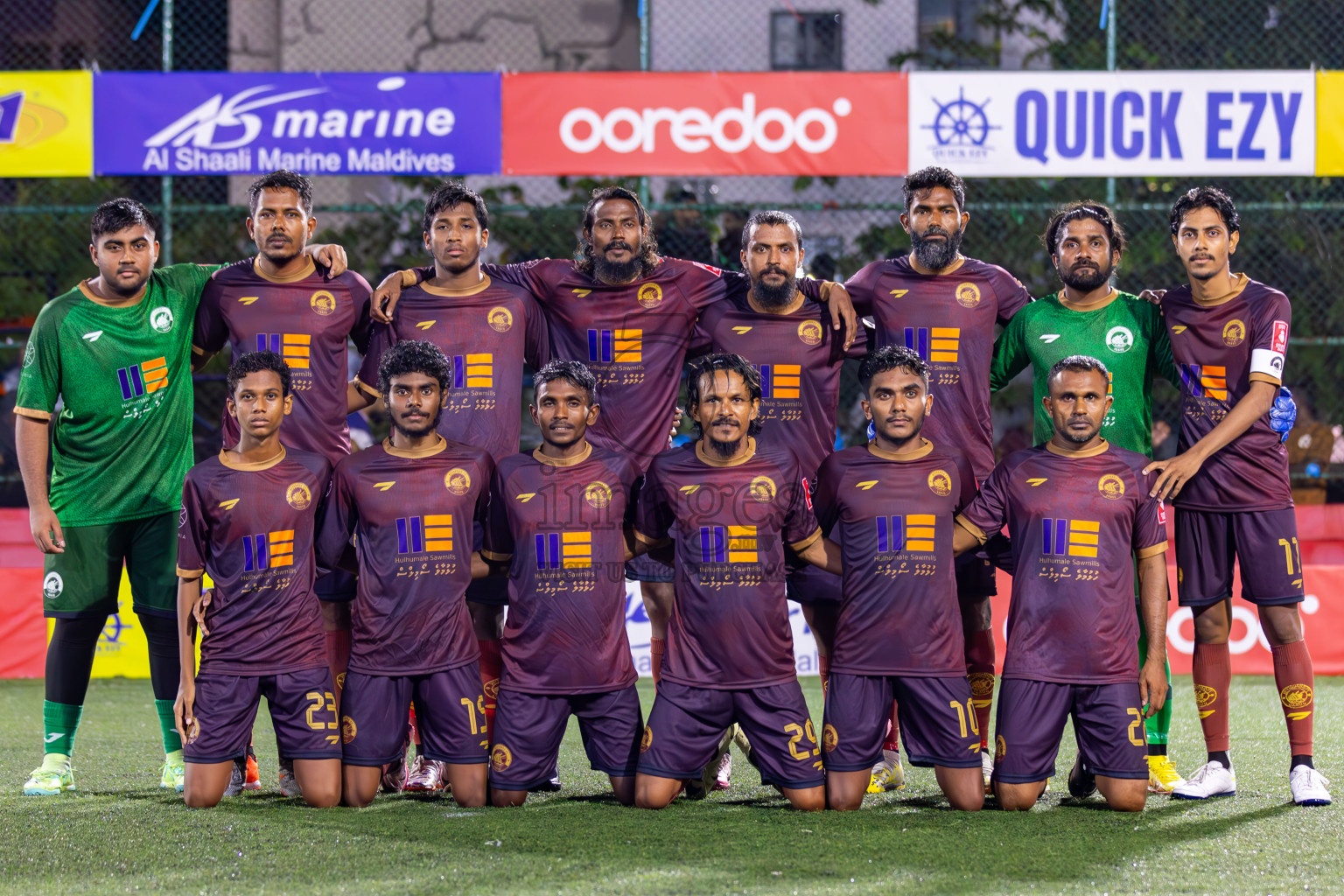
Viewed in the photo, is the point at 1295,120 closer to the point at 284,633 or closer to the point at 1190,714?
the point at 1190,714

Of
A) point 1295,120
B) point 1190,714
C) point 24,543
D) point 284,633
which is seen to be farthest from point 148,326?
point 1295,120

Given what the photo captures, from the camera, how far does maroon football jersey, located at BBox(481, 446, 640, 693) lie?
4.54 m

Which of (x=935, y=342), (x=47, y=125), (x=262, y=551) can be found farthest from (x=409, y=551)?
(x=47, y=125)

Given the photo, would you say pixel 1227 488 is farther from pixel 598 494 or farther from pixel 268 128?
pixel 268 128

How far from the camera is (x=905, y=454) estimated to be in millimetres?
4594

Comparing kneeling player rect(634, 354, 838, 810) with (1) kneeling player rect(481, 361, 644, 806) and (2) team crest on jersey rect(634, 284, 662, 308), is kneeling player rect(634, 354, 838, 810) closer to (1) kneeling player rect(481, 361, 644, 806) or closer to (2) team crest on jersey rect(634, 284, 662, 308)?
(1) kneeling player rect(481, 361, 644, 806)

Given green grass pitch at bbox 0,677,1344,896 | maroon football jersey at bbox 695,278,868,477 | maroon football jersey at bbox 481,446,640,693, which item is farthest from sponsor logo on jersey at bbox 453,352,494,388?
green grass pitch at bbox 0,677,1344,896

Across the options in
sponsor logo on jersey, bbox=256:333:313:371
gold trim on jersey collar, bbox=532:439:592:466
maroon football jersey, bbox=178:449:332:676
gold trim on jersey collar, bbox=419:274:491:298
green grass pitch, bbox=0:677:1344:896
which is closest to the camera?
green grass pitch, bbox=0:677:1344:896

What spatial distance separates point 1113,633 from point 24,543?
6.57 metres

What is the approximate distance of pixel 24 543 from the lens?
8367 mm

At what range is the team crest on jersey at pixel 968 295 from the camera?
5.01 metres

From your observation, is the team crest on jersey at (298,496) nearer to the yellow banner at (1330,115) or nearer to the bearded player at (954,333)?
the bearded player at (954,333)

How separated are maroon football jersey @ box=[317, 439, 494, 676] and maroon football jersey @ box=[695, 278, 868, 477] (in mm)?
1063

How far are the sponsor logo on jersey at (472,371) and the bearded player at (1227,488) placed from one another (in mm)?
2352
